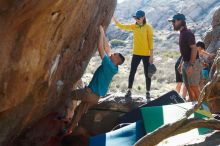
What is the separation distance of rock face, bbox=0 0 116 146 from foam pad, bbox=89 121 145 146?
156 cm

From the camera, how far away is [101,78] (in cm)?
1012

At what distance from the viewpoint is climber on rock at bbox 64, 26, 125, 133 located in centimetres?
988

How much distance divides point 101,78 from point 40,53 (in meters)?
1.79

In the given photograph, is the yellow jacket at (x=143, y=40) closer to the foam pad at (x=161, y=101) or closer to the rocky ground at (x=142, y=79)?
the foam pad at (x=161, y=101)

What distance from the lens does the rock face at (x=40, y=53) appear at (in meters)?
8.03

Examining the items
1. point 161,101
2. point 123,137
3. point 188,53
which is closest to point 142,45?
point 188,53

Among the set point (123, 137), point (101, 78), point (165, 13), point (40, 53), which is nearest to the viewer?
point (40, 53)

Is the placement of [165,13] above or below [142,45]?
below

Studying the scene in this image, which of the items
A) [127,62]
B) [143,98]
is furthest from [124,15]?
[143,98]

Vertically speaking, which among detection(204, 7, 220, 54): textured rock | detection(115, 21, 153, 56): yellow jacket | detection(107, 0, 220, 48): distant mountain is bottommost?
detection(107, 0, 220, 48): distant mountain

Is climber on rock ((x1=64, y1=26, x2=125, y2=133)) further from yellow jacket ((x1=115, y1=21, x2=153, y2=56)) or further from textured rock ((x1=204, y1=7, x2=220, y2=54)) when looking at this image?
textured rock ((x1=204, y1=7, x2=220, y2=54))

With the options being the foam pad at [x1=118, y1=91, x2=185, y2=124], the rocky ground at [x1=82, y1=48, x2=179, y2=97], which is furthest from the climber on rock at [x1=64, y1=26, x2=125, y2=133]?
the rocky ground at [x1=82, y1=48, x2=179, y2=97]

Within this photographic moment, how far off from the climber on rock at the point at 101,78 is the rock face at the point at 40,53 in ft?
1.68

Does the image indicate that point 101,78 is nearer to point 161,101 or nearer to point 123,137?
point 123,137
